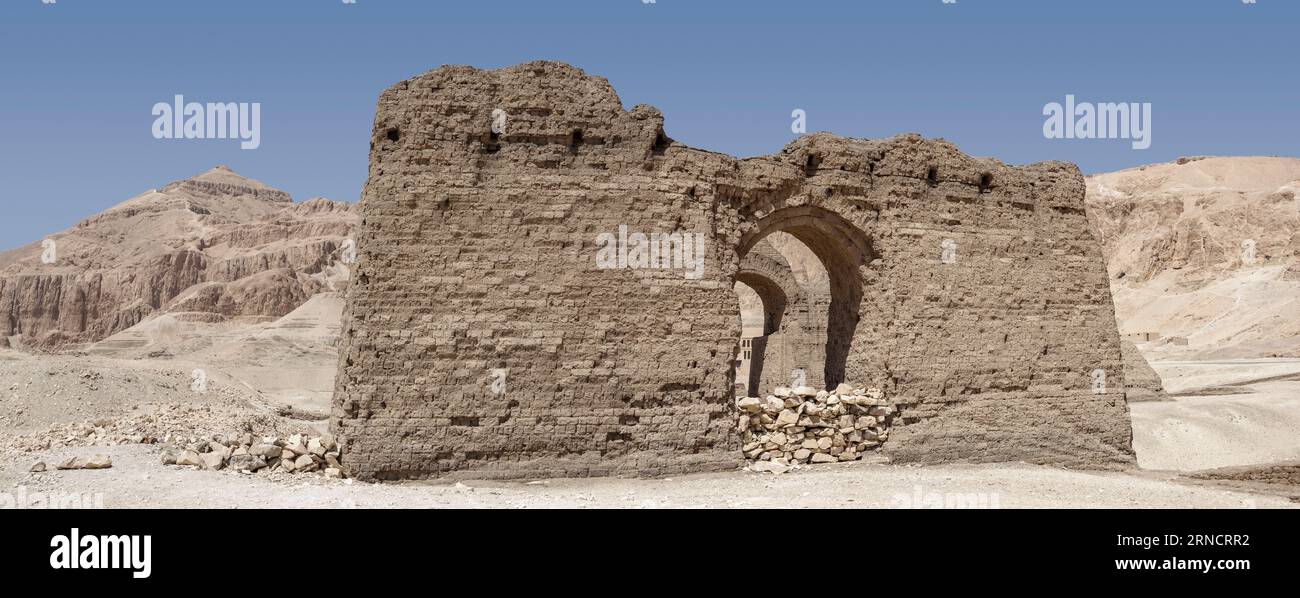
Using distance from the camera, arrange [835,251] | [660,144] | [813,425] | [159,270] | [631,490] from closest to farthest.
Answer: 1. [631,490]
2. [660,144]
3. [813,425]
4. [835,251]
5. [159,270]

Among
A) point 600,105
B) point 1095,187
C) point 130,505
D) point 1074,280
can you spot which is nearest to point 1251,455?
point 1074,280

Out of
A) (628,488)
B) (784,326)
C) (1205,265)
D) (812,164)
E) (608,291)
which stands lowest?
(628,488)

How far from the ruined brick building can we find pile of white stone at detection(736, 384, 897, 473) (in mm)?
335

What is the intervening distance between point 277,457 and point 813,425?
6986 millimetres

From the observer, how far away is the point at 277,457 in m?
11.2

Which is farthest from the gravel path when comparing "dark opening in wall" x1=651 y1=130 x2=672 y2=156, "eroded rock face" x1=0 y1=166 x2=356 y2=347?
"eroded rock face" x1=0 y1=166 x2=356 y2=347

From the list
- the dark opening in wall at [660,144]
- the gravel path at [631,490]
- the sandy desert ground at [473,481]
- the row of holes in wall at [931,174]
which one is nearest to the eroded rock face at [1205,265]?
the sandy desert ground at [473,481]

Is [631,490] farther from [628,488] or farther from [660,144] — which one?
[660,144]

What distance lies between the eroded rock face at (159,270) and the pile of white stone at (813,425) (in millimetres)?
55376

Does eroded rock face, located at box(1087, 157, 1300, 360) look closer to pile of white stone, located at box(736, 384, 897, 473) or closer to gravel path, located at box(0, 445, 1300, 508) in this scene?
gravel path, located at box(0, 445, 1300, 508)

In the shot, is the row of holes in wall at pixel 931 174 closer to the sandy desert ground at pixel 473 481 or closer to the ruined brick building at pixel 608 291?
the ruined brick building at pixel 608 291

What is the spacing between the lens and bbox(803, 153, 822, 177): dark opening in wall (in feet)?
42.4

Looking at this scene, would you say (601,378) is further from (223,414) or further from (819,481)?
(223,414)

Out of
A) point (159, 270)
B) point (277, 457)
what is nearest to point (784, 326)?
point (277, 457)
